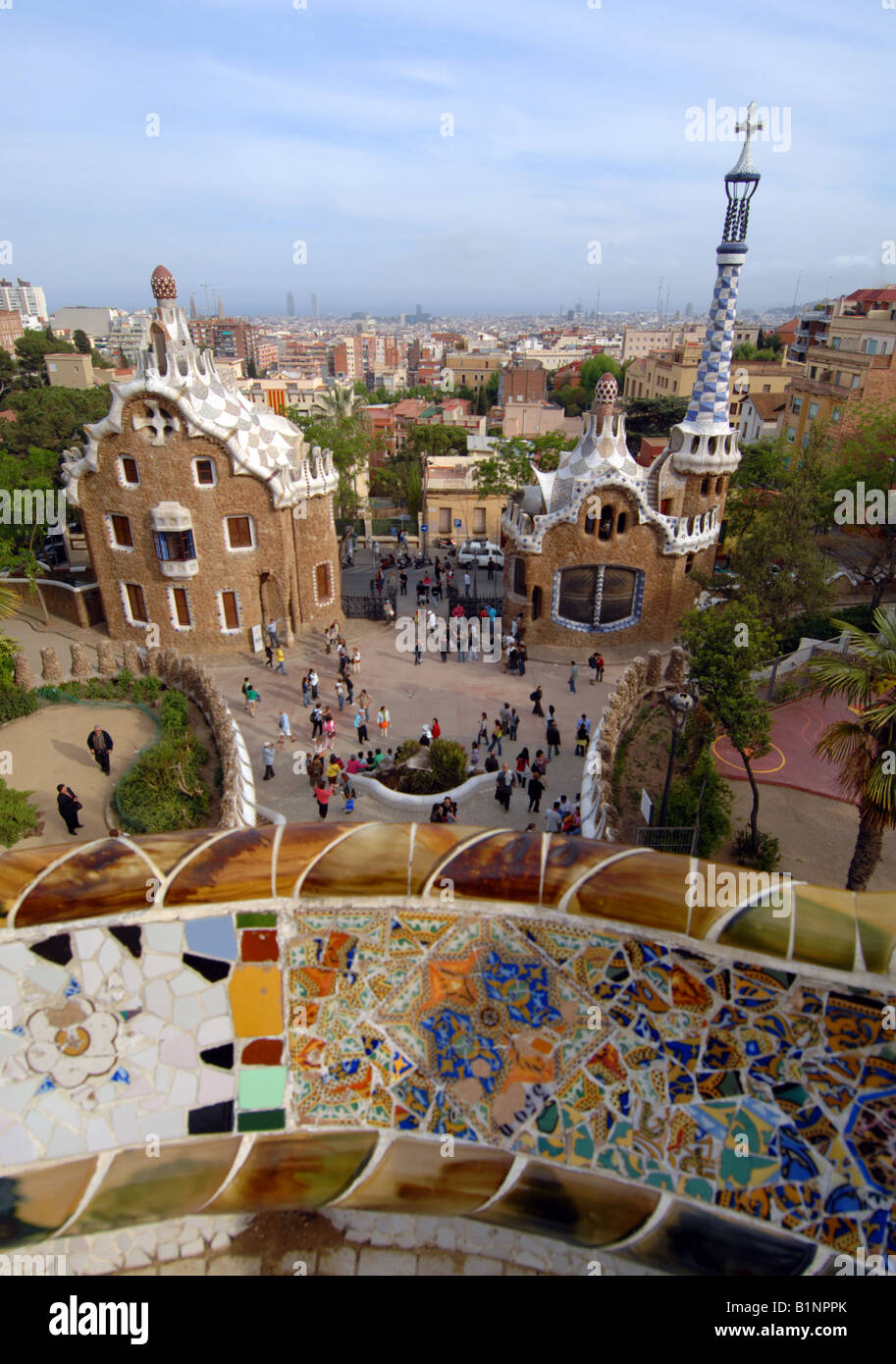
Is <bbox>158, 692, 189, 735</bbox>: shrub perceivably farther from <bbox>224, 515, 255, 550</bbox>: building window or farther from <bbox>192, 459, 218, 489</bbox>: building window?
<bbox>192, 459, 218, 489</bbox>: building window

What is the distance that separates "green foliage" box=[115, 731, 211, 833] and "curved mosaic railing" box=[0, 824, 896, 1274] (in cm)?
968

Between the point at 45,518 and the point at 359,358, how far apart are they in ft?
554

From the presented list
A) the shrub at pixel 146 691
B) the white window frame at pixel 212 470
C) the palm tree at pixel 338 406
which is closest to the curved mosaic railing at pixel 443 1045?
the shrub at pixel 146 691

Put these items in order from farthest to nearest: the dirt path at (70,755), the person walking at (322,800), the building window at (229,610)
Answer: the building window at (229,610)
the dirt path at (70,755)
the person walking at (322,800)

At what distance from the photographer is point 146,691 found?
20.3 metres

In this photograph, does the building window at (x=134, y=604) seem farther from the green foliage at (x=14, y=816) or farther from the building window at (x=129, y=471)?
the green foliage at (x=14, y=816)

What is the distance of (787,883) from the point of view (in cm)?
519

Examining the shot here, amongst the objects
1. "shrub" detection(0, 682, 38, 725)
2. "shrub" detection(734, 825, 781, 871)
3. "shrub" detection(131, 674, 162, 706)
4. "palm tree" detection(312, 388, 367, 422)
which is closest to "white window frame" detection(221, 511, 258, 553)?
"shrub" detection(131, 674, 162, 706)

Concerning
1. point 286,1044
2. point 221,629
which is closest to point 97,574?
point 221,629

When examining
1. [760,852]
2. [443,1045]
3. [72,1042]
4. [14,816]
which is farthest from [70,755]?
[760,852]

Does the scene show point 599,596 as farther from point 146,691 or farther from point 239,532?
point 146,691

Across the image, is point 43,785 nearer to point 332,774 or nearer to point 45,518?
point 332,774

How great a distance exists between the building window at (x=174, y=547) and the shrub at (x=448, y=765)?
1228 cm

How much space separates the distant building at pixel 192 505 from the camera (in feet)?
80.4
